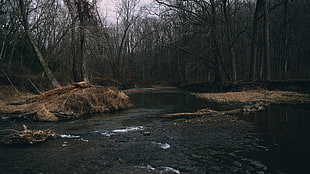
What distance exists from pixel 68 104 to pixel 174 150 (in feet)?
25.8

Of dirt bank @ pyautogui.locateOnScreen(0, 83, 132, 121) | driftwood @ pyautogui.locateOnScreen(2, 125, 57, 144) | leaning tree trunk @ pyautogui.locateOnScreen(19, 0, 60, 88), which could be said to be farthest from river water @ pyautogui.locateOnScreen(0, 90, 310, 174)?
leaning tree trunk @ pyautogui.locateOnScreen(19, 0, 60, 88)

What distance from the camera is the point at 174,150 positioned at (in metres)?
5.34

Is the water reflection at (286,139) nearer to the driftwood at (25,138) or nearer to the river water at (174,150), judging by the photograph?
the river water at (174,150)

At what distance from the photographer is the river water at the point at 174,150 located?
4285mm

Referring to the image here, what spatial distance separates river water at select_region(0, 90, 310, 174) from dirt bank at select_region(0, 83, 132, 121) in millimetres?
2689

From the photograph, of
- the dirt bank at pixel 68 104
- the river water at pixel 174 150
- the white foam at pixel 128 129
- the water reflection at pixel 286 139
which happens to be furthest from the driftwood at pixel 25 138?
the water reflection at pixel 286 139

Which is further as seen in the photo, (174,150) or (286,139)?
(286,139)

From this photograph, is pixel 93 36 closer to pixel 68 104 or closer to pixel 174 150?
pixel 68 104

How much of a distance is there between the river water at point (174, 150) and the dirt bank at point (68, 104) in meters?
2.69

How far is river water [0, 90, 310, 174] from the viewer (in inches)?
169

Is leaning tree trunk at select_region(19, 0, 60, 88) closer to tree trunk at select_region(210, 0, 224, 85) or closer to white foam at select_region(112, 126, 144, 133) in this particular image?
white foam at select_region(112, 126, 144, 133)

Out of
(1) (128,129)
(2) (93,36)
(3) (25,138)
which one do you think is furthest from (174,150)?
(2) (93,36)

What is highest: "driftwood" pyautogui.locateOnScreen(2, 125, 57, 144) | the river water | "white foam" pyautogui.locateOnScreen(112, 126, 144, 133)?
"driftwood" pyautogui.locateOnScreen(2, 125, 57, 144)

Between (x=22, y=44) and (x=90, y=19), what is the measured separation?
32.2 ft
